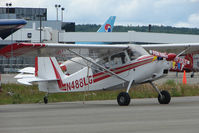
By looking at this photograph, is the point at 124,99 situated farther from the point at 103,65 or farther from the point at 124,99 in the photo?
the point at 103,65

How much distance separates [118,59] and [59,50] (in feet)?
7.13

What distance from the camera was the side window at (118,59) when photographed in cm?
1577

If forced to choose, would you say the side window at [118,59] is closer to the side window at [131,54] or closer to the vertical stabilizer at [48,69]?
the side window at [131,54]

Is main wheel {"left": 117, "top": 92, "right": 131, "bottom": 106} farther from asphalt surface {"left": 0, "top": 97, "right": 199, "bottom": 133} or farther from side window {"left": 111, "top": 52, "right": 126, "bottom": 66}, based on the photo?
asphalt surface {"left": 0, "top": 97, "right": 199, "bottom": 133}

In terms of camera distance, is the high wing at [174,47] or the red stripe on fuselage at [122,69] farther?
the high wing at [174,47]

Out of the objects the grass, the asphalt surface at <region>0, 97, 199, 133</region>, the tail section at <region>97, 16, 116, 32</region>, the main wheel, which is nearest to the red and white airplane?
the main wheel

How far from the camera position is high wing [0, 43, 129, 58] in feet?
47.0

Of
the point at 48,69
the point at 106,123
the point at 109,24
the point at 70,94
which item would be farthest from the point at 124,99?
the point at 109,24

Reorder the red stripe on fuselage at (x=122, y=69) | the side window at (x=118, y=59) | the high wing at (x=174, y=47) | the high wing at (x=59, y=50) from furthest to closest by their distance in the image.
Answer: the high wing at (x=174, y=47) → the side window at (x=118, y=59) → the red stripe on fuselage at (x=122, y=69) → the high wing at (x=59, y=50)

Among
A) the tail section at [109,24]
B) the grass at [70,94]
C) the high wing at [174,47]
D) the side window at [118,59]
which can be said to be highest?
the tail section at [109,24]

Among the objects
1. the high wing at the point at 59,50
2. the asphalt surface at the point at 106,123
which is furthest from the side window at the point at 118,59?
the asphalt surface at the point at 106,123

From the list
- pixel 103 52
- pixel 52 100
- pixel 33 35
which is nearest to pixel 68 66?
pixel 52 100

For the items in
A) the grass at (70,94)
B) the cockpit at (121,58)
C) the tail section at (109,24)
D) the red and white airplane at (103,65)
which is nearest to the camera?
the red and white airplane at (103,65)

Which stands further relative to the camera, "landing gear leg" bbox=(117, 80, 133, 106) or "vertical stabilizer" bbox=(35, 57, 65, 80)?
"vertical stabilizer" bbox=(35, 57, 65, 80)
